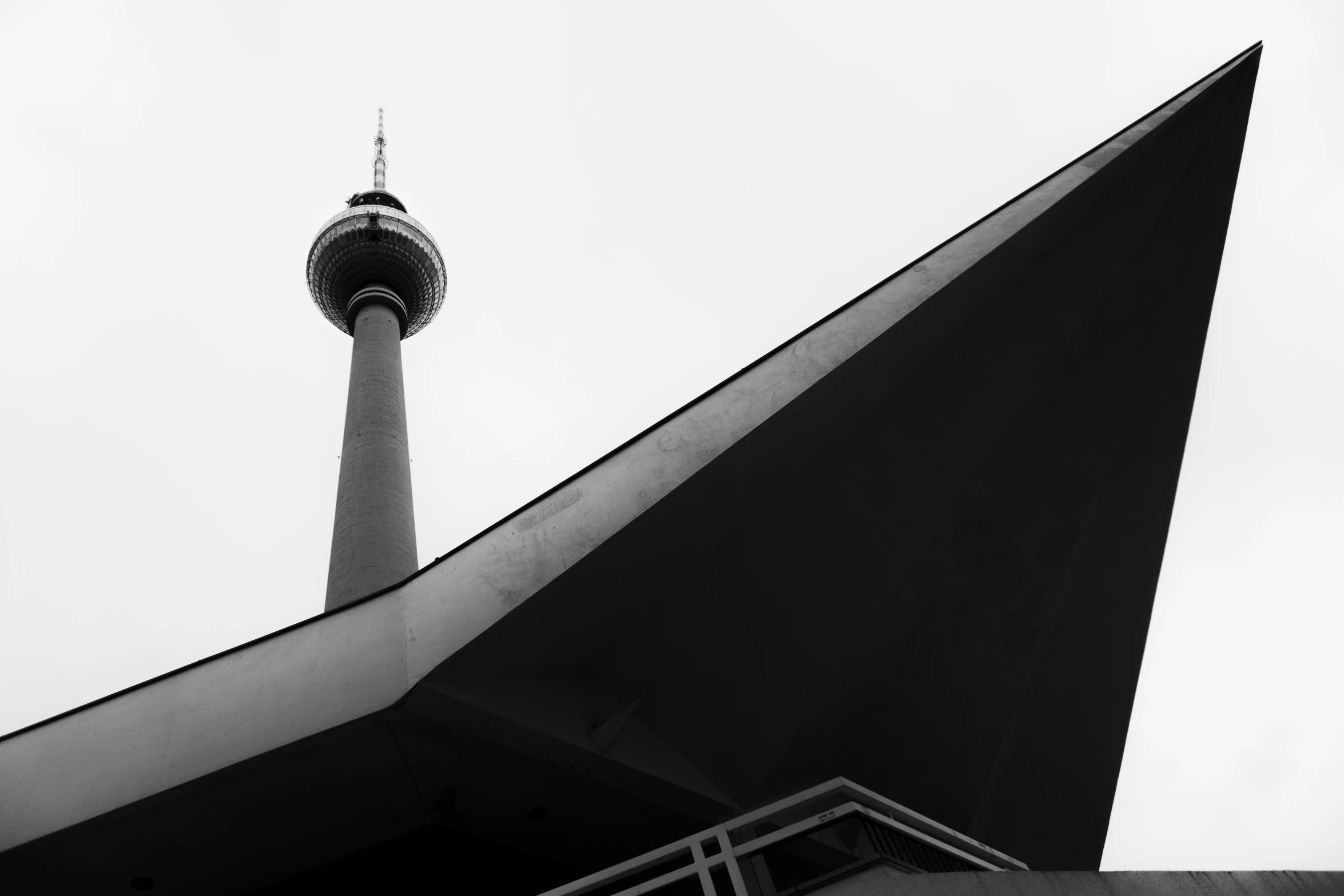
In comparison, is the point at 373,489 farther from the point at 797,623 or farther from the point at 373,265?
the point at 797,623

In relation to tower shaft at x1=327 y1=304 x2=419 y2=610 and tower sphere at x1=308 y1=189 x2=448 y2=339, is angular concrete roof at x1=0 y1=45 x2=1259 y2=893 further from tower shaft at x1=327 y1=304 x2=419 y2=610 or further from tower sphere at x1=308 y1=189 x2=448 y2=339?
tower sphere at x1=308 y1=189 x2=448 y2=339

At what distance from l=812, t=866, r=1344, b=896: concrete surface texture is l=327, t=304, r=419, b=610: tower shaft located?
13.9 metres

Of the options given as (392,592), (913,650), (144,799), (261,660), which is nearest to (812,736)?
(913,650)

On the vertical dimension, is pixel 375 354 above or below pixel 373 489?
above

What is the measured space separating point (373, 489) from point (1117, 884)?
1994 centimetres

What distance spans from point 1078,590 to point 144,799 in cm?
1016

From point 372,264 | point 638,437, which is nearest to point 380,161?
point 372,264

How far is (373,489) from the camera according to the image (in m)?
22.8

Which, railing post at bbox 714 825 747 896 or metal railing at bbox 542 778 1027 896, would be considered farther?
metal railing at bbox 542 778 1027 896

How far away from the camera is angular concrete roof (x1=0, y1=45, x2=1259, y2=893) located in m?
8.27

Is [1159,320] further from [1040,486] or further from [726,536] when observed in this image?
[726,536]

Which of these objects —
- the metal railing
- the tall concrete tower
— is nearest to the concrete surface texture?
the metal railing

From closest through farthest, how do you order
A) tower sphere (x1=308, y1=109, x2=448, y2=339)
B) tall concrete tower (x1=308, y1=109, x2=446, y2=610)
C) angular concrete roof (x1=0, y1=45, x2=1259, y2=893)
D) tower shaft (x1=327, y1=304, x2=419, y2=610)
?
1. angular concrete roof (x1=0, y1=45, x2=1259, y2=893)
2. tower shaft (x1=327, y1=304, x2=419, y2=610)
3. tall concrete tower (x1=308, y1=109, x2=446, y2=610)
4. tower sphere (x1=308, y1=109, x2=448, y2=339)

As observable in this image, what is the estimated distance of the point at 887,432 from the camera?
10625 mm
